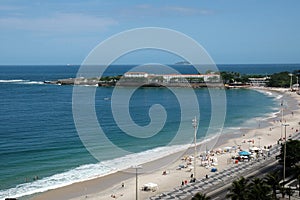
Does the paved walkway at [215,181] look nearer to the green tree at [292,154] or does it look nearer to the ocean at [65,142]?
the green tree at [292,154]

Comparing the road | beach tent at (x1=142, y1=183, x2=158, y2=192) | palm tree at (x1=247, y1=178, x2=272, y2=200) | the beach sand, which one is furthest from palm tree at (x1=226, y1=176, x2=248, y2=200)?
beach tent at (x1=142, y1=183, x2=158, y2=192)

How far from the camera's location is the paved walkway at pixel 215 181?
24438 millimetres

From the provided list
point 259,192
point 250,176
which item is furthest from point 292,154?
point 259,192

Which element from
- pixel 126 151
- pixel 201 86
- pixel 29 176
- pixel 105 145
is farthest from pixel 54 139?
pixel 201 86

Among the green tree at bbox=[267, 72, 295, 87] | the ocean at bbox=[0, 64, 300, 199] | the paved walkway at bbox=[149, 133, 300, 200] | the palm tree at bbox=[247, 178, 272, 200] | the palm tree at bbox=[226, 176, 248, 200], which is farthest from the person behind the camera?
the green tree at bbox=[267, 72, 295, 87]

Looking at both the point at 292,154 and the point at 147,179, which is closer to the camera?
the point at 292,154

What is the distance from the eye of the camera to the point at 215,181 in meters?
27.1

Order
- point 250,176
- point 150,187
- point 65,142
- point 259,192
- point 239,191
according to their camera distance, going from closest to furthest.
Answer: point 259,192
point 239,191
point 250,176
point 150,187
point 65,142

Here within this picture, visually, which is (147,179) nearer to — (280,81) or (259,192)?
(259,192)

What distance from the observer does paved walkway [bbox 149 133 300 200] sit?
2444 cm

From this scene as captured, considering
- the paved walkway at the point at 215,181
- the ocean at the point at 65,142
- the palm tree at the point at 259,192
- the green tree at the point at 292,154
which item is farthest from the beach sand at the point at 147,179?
the palm tree at the point at 259,192

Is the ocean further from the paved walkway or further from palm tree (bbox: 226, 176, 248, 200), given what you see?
palm tree (bbox: 226, 176, 248, 200)

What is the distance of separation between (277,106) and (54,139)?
169ft

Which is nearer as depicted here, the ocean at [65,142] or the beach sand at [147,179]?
the beach sand at [147,179]
